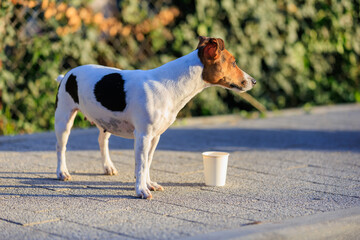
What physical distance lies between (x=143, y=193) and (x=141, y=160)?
0.83ft

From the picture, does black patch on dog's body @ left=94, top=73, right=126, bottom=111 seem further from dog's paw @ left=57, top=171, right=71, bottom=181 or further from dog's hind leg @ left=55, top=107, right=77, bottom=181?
dog's paw @ left=57, top=171, right=71, bottom=181

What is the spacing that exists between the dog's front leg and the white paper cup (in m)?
0.64

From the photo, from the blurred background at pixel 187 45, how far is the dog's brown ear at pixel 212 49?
3.76 m

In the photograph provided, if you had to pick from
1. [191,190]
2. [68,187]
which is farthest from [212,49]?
[68,187]

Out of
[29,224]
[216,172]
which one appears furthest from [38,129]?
[29,224]

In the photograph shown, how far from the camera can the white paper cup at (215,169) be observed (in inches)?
186

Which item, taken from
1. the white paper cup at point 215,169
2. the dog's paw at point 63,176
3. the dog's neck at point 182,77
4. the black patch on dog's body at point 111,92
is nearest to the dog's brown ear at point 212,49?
the dog's neck at point 182,77

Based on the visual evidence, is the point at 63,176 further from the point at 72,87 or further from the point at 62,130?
the point at 72,87

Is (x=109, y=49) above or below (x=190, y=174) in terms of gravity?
above

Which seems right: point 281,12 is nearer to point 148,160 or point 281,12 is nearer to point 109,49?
point 109,49

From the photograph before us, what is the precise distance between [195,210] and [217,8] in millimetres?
5831

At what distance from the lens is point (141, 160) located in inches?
171

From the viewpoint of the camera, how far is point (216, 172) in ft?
15.5

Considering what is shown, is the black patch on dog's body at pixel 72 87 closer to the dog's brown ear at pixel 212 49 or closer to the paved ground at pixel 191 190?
the paved ground at pixel 191 190
